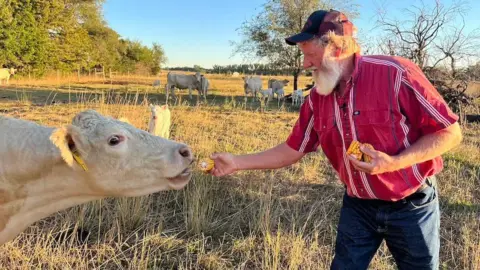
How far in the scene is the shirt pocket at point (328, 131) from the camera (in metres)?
2.08

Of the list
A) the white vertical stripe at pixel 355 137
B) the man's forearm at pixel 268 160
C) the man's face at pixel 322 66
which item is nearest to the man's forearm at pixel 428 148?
the white vertical stripe at pixel 355 137

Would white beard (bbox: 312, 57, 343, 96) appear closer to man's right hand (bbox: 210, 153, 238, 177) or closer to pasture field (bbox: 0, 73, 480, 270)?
man's right hand (bbox: 210, 153, 238, 177)

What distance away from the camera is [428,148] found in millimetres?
1792

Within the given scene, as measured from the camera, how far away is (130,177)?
7.39ft

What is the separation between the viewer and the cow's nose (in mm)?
2184

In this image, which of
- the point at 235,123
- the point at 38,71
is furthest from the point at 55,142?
the point at 38,71

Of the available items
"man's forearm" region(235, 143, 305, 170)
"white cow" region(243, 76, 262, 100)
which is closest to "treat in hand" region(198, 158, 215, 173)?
"man's forearm" region(235, 143, 305, 170)

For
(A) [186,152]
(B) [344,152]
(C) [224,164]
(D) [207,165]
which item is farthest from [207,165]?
(B) [344,152]

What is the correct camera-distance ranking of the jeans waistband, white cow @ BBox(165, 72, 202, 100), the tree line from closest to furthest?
the jeans waistband → white cow @ BBox(165, 72, 202, 100) → the tree line

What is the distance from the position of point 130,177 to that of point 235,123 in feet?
26.1

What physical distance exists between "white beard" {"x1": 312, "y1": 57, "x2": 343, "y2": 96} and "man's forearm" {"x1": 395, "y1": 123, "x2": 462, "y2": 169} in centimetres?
46

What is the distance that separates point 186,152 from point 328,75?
2.79 ft

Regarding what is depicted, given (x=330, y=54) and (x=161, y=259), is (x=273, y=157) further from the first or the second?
(x=161, y=259)

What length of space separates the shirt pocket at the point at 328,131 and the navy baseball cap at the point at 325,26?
43 centimetres
